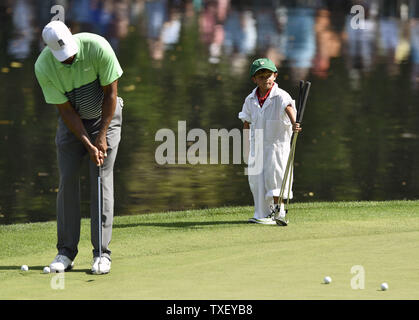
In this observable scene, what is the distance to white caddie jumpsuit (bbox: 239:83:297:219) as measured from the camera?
9.45 meters

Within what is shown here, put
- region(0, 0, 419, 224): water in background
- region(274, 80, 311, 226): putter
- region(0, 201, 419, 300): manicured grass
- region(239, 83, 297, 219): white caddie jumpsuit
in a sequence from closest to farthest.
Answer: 1. region(0, 201, 419, 300): manicured grass
2. region(274, 80, 311, 226): putter
3. region(239, 83, 297, 219): white caddie jumpsuit
4. region(0, 0, 419, 224): water in background

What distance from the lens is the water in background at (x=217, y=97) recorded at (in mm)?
13719

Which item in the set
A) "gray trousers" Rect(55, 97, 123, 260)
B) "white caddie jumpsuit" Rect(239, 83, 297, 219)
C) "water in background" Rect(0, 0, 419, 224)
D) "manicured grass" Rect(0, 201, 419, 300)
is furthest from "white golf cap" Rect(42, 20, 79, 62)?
"water in background" Rect(0, 0, 419, 224)

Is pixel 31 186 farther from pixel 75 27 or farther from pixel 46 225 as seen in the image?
pixel 75 27

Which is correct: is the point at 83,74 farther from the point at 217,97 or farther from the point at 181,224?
the point at 217,97

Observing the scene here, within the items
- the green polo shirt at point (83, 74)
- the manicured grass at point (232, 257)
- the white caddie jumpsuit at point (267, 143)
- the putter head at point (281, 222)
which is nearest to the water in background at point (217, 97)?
the white caddie jumpsuit at point (267, 143)

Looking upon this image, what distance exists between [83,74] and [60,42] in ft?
1.10

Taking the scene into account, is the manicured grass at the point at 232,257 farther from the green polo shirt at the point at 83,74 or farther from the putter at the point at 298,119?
the green polo shirt at the point at 83,74

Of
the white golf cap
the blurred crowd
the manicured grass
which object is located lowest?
the blurred crowd

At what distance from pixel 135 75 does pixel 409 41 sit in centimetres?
1185

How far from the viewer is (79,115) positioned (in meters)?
7.24

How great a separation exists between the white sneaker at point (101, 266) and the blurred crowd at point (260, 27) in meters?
17.6

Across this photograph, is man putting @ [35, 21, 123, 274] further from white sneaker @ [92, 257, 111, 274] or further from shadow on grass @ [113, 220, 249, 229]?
shadow on grass @ [113, 220, 249, 229]

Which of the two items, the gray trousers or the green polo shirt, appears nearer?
the green polo shirt
